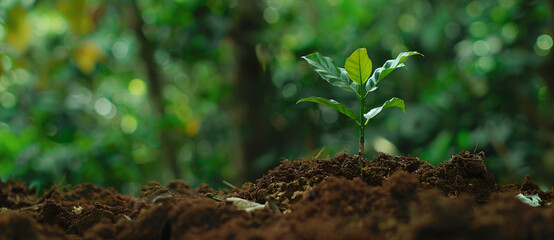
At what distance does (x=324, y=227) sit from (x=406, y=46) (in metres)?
2.46

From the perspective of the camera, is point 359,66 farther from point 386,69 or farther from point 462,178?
point 462,178

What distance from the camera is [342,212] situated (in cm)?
58

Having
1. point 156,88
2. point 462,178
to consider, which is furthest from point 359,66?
point 156,88

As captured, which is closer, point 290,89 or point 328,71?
point 328,71

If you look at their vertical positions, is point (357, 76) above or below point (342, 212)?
above

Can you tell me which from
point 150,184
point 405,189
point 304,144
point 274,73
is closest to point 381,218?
point 405,189

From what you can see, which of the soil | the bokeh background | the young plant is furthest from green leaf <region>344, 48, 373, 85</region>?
the bokeh background

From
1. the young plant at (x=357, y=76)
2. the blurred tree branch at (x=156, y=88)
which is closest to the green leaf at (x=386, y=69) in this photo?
the young plant at (x=357, y=76)

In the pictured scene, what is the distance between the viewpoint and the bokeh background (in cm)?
238

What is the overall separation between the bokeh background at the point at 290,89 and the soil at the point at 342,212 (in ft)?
3.88

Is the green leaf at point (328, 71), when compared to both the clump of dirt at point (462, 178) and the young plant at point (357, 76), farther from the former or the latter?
the clump of dirt at point (462, 178)

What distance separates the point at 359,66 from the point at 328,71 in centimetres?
6

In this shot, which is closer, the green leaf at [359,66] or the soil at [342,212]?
the soil at [342,212]

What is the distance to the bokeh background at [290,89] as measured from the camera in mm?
2377
